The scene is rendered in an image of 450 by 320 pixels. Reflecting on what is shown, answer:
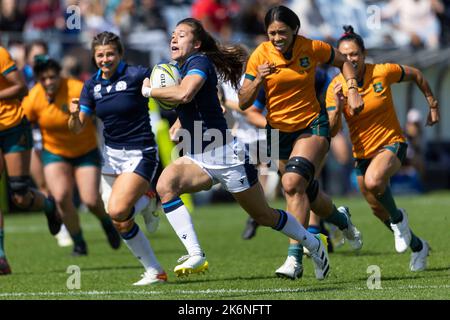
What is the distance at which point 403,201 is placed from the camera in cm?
1898

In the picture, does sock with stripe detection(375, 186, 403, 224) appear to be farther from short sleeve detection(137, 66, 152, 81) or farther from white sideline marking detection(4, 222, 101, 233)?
white sideline marking detection(4, 222, 101, 233)

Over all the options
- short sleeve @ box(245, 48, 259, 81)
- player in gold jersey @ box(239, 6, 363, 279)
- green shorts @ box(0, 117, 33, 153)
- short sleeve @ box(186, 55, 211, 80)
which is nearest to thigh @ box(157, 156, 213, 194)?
short sleeve @ box(186, 55, 211, 80)

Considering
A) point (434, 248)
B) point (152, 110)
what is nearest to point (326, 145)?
point (434, 248)

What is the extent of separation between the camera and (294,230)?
876cm

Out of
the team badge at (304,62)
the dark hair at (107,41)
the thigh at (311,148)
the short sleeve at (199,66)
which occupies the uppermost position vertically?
the dark hair at (107,41)

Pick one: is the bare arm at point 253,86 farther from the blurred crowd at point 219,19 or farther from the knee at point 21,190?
the blurred crowd at point 219,19

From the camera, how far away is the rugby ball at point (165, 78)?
330 inches

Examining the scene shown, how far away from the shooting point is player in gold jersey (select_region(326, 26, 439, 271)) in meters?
9.91

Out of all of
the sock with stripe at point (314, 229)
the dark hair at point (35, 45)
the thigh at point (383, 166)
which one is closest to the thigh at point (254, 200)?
the thigh at point (383, 166)

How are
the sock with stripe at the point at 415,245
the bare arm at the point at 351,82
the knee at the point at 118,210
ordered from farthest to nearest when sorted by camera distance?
the sock with stripe at the point at 415,245 < the knee at the point at 118,210 < the bare arm at the point at 351,82

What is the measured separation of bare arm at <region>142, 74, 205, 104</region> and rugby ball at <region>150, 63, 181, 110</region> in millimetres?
110

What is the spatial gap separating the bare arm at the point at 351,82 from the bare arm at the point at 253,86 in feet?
2.21
